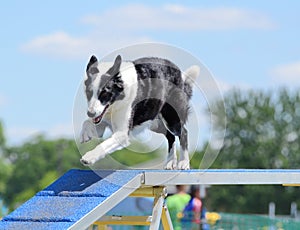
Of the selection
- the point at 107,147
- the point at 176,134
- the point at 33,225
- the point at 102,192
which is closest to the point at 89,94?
the point at 107,147

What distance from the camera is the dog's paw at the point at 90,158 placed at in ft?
20.2

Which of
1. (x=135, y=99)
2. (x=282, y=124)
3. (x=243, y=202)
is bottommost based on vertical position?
(x=243, y=202)

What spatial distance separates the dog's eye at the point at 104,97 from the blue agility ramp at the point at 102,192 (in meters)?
0.63

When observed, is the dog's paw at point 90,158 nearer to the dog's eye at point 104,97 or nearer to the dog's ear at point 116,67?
the dog's eye at point 104,97

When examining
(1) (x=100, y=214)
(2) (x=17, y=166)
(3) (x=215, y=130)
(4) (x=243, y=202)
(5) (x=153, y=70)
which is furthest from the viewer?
(2) (x=17, y=166)

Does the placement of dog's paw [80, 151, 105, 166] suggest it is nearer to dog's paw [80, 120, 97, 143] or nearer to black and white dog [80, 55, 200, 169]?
black and white dog [80, 55, 200, 169]

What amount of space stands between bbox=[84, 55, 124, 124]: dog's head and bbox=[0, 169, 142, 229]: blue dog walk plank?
1.64 feet

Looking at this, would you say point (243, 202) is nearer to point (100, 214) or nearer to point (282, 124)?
point (282, 124)

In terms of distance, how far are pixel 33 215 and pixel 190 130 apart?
1.66 metres

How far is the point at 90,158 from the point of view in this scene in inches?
243

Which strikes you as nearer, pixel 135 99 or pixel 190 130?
pixel 135 99

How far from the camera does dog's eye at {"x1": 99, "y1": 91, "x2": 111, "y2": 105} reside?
6.20 metres

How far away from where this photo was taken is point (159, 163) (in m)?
7.34

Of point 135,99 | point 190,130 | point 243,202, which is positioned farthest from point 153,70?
point 243,202
